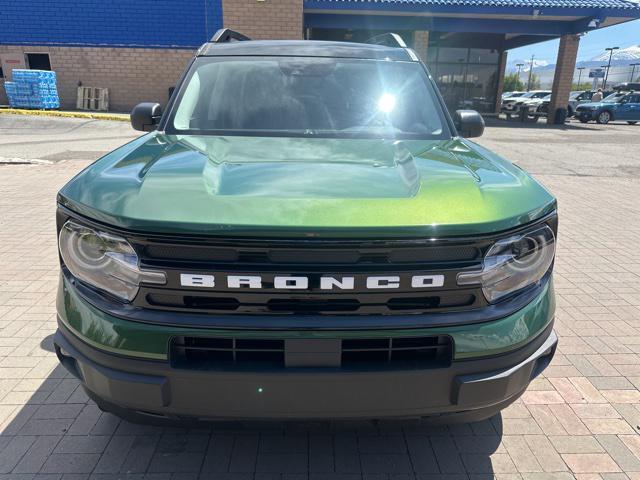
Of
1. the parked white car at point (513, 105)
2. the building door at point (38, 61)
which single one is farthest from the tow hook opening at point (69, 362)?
the parked white car at point (513, 105)

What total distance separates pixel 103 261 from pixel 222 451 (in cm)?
117

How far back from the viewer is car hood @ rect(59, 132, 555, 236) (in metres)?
1.67

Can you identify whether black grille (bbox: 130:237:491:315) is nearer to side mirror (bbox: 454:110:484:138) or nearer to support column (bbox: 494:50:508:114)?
side mirror (bbox: 454:110:484:138)

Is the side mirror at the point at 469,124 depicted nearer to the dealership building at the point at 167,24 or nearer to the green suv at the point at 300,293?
the green suv at the point at 300,293

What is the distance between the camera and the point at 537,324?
1.92 meters

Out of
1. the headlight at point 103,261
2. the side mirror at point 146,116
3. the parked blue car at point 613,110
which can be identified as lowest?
the parked blue car at point 613,110

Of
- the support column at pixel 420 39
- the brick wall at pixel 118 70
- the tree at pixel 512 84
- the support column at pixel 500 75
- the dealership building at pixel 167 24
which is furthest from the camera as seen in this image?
the tree at pixel 512 84

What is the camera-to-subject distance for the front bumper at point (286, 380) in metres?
1.71

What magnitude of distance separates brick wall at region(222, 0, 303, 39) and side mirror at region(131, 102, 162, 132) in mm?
16254

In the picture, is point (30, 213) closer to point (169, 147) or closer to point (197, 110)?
point (197, 110)

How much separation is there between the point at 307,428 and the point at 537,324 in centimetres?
98

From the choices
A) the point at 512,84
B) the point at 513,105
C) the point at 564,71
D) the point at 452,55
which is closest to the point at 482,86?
the point at 452,55

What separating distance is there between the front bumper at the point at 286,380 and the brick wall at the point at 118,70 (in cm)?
1973

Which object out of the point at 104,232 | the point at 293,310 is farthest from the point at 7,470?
the point at 293,310
